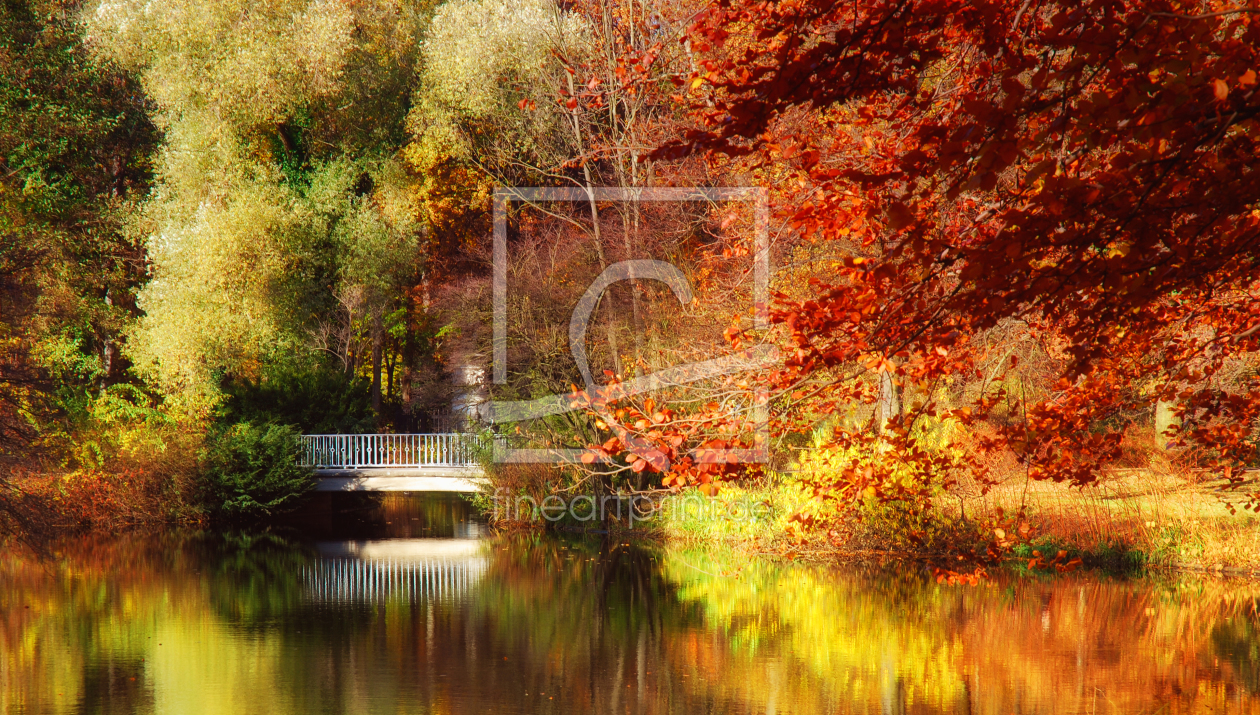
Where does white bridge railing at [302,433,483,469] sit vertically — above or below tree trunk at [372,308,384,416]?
below

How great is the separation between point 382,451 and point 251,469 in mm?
2683

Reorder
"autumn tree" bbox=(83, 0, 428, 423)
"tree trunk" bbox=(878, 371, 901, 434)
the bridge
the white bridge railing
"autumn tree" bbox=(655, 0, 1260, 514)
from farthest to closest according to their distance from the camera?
1. the white bridge railing
2. the bridge
3. "autumn tree" bbox=(83, 0, 428, 423)
4. "tree trunk" bbox=(878, 371, 901, 434)
5. "autumn tree" bbox=(655, 0, 1260, 514)

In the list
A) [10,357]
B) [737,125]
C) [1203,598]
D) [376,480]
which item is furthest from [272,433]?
[737,125]

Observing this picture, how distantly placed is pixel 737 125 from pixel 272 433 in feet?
58.6

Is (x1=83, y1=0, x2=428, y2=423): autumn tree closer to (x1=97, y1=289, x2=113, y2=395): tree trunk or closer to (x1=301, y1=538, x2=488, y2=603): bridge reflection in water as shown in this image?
(x1=97, y1=289, x2=113, y2=395): tree trunk

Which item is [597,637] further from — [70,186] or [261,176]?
[70,186]

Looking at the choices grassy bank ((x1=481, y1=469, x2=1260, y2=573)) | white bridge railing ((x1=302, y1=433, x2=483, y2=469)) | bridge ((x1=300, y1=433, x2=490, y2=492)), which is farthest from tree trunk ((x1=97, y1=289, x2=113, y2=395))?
grassy bank ((x1=481, y1=469, x2=1260, y2=573))

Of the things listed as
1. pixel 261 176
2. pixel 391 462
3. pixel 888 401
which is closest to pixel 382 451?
pixel 391 462

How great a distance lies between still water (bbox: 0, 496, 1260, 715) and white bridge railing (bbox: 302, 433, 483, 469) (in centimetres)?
438

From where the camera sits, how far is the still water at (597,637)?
29.6 feet

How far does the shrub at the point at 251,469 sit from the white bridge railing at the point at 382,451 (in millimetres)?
698

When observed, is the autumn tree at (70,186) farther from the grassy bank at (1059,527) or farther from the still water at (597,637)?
the grassy bank at (1059,527)

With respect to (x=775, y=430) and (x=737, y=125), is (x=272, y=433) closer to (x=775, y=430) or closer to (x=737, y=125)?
(x=775, y=430)

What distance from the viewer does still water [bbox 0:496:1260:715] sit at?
9.02m
